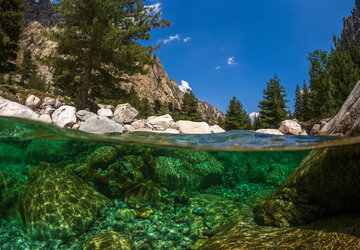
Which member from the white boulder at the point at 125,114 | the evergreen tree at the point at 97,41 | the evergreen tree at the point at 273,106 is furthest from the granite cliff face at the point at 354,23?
the white boulder at the point at 125,114

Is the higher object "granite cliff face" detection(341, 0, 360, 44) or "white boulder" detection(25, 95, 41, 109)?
"granite cliff face" detection(341, 0, 360, 44)

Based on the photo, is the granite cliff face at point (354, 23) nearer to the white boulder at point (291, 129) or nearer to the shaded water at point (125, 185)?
the white boulder at point (291, 129)

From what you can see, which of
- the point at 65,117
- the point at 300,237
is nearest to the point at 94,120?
the point at 65,117

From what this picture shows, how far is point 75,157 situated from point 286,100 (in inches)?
1484

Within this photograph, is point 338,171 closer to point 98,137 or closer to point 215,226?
point 215,226

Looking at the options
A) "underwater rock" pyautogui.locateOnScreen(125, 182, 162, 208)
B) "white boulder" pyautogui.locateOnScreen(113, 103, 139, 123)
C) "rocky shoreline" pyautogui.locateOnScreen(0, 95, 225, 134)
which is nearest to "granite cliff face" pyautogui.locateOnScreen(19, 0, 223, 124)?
"white boulder" pyautogui.locateOnScreen(113, 103, 139, 123)

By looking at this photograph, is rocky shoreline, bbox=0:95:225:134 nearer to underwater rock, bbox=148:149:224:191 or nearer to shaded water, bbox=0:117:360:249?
shaded water, bbox=0:117:360:249

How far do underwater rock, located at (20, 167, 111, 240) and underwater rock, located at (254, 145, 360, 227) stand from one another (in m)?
3.28

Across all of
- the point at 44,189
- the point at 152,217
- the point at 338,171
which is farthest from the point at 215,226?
the point at 44,189

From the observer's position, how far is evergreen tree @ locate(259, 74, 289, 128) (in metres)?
33.1

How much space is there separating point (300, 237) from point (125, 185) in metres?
3.47

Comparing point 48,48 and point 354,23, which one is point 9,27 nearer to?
point 48,48

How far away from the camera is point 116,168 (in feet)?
15.3

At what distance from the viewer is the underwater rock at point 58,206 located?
3.48 m
